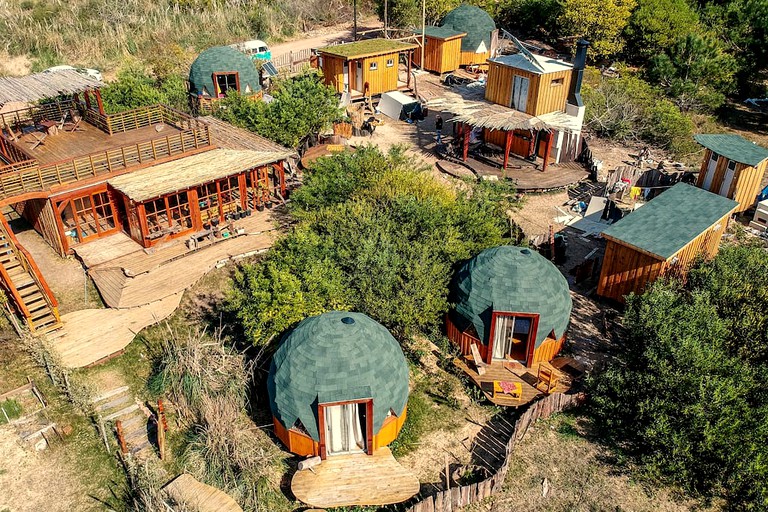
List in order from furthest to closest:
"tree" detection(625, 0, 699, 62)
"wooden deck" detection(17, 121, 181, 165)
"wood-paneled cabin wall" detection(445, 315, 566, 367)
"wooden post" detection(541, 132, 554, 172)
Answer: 1. "tree" detection(625, 0, 699, 62)
2. "wooden post" detection(541, 132, 554, 172)
3. "wooden deck" detection(17, 121, 181, 165)
4. "wood-paneled cabin wall" detection(445, 315, 566, 367)

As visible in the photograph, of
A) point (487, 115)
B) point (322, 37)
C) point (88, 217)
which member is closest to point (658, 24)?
point (487, 115)

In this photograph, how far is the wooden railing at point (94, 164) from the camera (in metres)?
22.8

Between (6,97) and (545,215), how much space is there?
24.1 metres

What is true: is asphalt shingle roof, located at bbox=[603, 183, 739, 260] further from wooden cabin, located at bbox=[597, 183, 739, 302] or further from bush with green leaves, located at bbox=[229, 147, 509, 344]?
bush with green leaves, located at bbox=[229, 147, 509, 344]

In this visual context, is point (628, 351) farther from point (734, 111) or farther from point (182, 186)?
point (734, 111)

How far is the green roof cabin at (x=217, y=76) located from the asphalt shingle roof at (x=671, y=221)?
23893mm

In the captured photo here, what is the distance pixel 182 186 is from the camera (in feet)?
79.8

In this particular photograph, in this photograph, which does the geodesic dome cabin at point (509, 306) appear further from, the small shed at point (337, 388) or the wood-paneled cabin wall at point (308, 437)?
the wood-paneled cabin wall at point (308, 437)

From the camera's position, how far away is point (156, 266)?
23.9m

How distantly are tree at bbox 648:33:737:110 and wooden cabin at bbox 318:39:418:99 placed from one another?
18.3 m

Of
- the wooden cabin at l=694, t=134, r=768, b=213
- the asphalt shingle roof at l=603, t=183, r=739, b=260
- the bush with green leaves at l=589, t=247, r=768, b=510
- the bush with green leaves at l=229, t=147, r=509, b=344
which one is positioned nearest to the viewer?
the bush with green leaves at l=589, t=247, r=768, b=510

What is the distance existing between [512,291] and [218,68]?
26.5 meters

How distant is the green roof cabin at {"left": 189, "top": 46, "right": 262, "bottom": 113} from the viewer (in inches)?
1507


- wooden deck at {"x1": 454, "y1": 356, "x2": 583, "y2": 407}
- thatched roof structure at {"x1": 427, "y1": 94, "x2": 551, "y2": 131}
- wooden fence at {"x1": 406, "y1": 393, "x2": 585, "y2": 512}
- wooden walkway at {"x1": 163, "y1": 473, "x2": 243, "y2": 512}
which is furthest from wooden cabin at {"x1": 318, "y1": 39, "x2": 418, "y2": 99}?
wooden walkway at {"x1": 163, "y1": 473, "x2": 243, "y2": 512}
